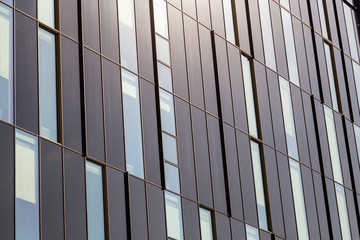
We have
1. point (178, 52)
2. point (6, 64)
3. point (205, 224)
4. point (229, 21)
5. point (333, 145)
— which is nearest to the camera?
point (6, 64)

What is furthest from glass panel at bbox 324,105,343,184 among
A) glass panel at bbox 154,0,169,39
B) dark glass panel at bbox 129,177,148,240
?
dark glass panel at bbox 129,177,148,240

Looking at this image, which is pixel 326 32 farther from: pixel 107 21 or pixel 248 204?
pixel 107 21

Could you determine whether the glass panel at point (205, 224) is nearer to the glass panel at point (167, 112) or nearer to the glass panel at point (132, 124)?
the glass panel at point (167, 112)

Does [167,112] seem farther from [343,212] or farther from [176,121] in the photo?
[343,212]

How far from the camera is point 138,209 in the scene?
25.2 metres

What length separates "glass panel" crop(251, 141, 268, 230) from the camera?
31797 millimetres

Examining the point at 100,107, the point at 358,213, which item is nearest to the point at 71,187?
the point at 100,107

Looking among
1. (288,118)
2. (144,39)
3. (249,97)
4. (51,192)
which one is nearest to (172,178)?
(144,39)

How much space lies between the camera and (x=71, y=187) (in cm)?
2256

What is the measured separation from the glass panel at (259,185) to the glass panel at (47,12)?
38.9ft

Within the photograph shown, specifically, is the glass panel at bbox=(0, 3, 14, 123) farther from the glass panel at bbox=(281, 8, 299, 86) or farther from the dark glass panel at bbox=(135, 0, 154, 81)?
the glass panel at bbox=(281, 8, 299, 86)

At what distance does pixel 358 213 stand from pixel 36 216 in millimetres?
22279

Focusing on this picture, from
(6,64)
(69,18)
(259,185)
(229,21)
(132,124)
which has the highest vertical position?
(229,21)

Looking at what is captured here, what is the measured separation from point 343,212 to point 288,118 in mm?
5775
